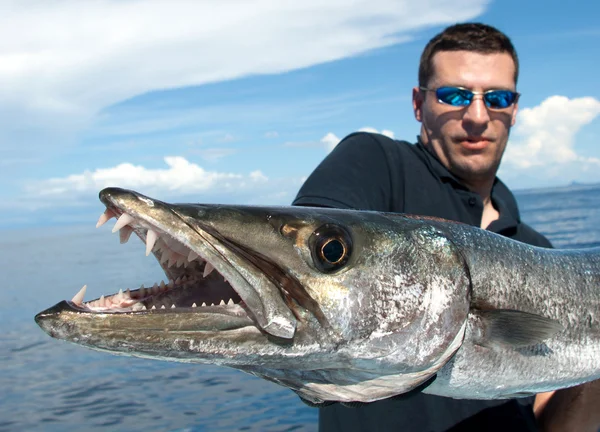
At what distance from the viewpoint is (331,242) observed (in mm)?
2416

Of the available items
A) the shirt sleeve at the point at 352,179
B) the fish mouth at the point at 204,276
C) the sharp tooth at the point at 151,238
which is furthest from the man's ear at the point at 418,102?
the sharp tooth at the point at 151,238

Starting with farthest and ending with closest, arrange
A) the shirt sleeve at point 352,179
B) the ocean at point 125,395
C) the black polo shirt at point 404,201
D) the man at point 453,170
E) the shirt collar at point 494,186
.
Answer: the ocean at point 125,395, the shirt collar at point 494,186, the man at point 453,170, the black polo shirt at point 404,201, the shirt sleeve at point 352,179

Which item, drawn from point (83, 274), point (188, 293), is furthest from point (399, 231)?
point (83, 274)

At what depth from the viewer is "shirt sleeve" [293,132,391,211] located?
10.9 ft

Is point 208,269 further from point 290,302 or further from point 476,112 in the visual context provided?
point 476,112

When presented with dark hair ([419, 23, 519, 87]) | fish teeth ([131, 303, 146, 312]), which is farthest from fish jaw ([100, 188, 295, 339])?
dark hair ([419, 23, 519, 87])

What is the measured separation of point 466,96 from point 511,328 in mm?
2332

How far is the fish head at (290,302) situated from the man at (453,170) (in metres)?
1.05

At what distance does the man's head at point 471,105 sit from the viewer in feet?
14.8

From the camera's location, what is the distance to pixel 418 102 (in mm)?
5004

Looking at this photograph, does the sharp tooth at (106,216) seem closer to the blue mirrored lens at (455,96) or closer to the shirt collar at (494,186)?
the shirt collar at (494,186)

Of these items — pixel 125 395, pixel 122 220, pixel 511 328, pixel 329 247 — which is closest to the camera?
pixel 122 220

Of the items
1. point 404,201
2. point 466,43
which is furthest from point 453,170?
point 466,43

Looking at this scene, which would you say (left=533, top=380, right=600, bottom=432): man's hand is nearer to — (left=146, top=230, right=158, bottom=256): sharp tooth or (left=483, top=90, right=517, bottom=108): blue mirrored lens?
(left=483, top=90, right=517, bottom=108): blue mirrored lens
